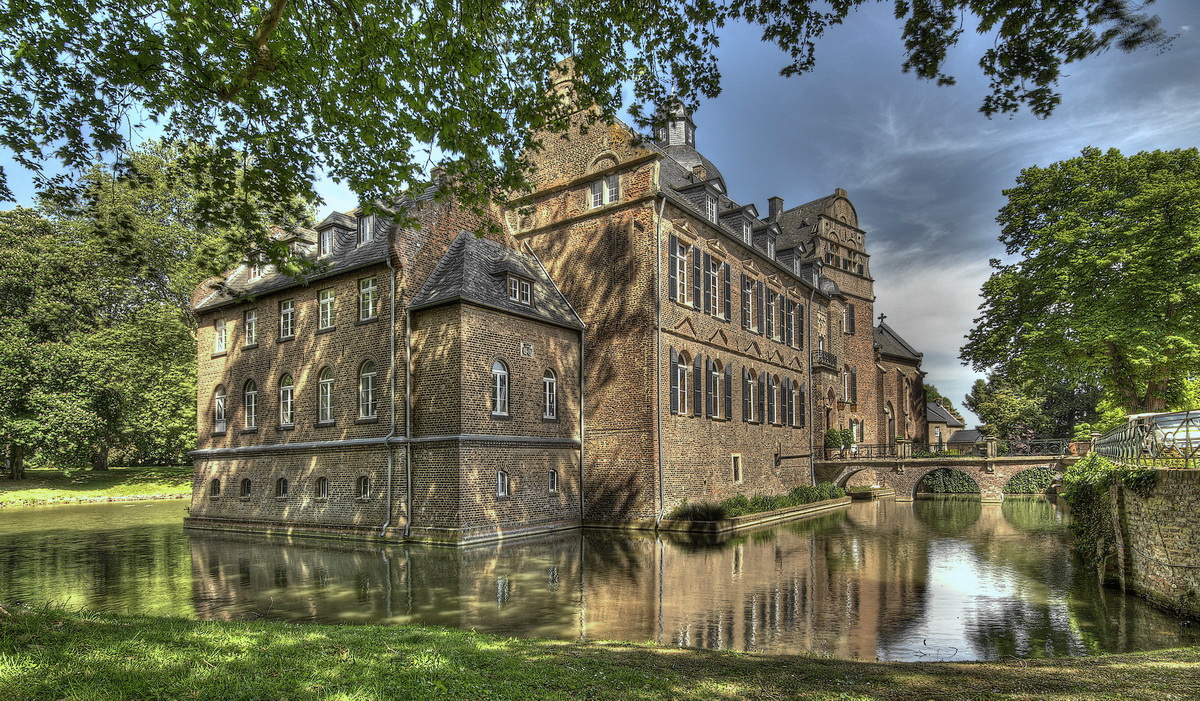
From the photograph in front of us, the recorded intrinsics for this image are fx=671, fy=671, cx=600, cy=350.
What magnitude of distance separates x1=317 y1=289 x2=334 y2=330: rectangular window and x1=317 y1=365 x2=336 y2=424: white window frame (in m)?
1.30

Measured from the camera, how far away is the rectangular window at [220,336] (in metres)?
24.0

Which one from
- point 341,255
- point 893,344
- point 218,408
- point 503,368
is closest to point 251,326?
point 218,408

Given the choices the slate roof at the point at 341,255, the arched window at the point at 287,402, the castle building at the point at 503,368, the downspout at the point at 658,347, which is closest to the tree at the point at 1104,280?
the castle building at the point at 503,368

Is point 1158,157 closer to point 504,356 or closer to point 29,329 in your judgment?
point 504,356

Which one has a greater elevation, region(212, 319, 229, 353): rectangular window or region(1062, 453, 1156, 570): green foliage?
region(212, 319, 229, 353): rectangular window

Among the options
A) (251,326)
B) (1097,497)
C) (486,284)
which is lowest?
(1097,497)

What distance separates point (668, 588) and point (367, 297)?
12.5 m

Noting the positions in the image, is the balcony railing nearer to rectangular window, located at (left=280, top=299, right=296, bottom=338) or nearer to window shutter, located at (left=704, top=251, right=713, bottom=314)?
window shutter, located at (left=704, top=251, right=713, bottom=314)

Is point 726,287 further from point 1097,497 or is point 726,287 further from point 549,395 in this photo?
point 1097,497

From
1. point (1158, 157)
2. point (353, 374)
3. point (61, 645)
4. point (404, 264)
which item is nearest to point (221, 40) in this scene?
point (61, 645)

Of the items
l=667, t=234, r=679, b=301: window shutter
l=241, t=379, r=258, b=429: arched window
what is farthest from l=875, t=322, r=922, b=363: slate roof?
l=241, t=379, r=258, b=429: arched window

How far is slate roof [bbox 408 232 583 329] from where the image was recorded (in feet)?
58.7

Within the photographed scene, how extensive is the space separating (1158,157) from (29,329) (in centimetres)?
5127

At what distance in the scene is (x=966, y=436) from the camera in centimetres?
5744
